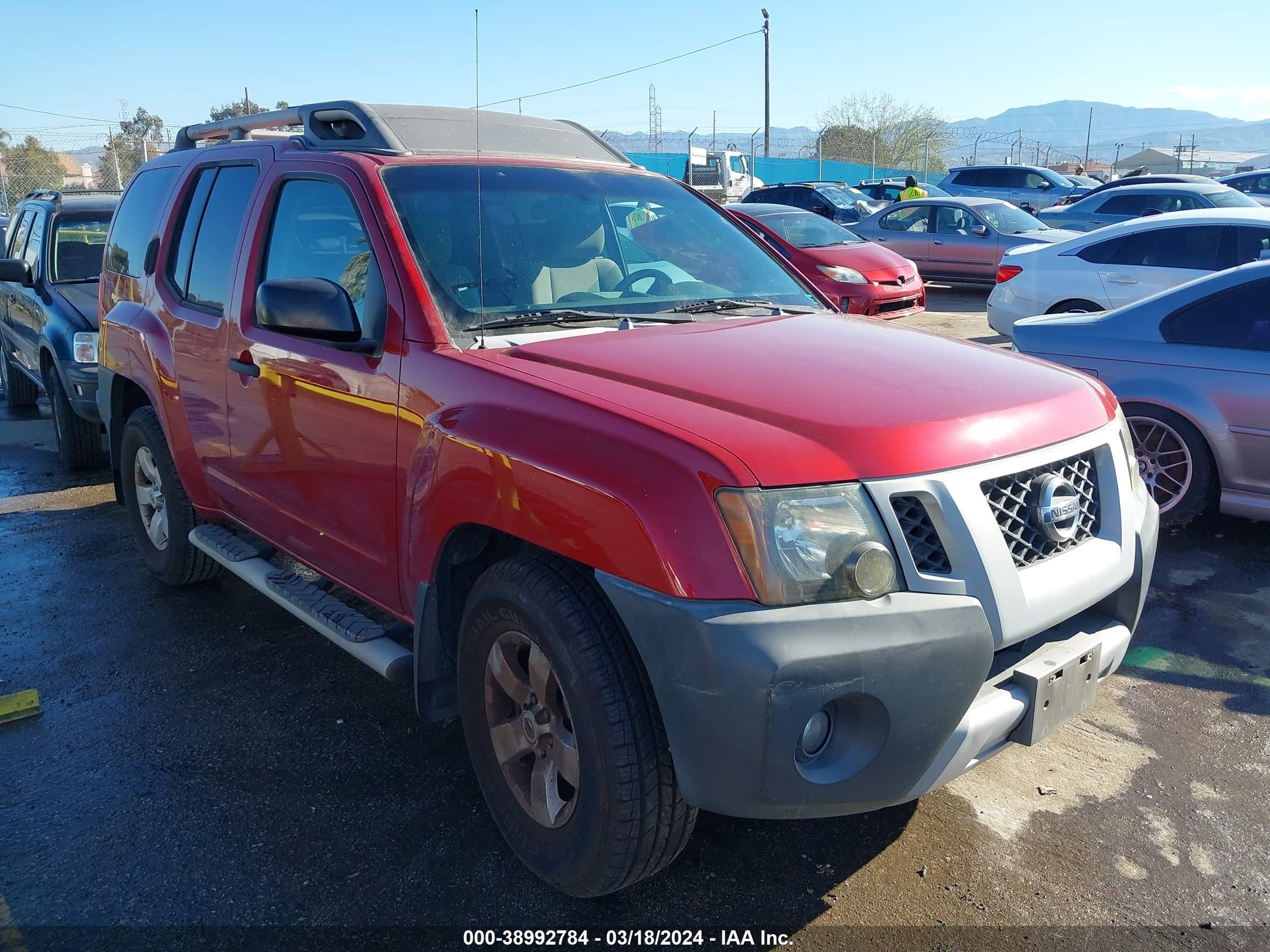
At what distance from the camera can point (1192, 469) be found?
523 cm

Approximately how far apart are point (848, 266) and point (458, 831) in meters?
10.0

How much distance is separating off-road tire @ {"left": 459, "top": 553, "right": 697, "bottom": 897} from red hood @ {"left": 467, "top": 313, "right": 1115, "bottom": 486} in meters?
0.49

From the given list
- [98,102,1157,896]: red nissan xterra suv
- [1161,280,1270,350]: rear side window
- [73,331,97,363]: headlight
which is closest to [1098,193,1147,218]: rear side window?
[1161,280,1270,350]: rear side window

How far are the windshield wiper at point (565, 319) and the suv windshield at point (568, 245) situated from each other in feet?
0.06

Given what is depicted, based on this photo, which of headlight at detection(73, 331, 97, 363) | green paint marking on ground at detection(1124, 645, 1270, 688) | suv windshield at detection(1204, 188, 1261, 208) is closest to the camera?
green paint marking on ground at detection(1124, 645, 1270, 688)

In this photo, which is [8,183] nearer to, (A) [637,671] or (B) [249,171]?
(B) [249,171]

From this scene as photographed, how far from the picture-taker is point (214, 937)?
256 cm

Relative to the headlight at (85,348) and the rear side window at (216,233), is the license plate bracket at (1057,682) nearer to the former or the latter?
the rear side window at (216,233)

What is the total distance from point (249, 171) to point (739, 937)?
10.9ft

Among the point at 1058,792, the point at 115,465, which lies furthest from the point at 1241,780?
the point at 115,465

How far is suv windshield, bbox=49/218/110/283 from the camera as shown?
796 cm

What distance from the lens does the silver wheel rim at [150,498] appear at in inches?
190

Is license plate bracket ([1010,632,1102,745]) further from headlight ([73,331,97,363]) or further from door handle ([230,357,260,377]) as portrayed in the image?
headlight ([73,331,97,363])

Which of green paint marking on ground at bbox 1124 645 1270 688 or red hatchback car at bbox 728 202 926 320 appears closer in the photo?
green paint marking on ground at bbox 1124 645 1270 688
